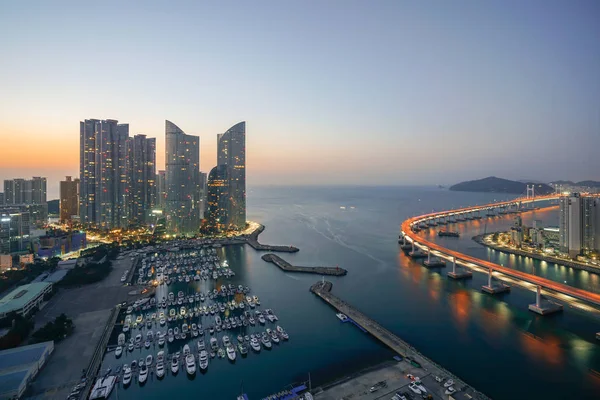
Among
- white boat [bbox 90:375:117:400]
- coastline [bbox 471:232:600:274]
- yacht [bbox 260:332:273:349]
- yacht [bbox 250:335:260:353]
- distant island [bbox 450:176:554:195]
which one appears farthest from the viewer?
distant island [bbox 450:176:554:195]

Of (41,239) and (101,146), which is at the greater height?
(101,146)

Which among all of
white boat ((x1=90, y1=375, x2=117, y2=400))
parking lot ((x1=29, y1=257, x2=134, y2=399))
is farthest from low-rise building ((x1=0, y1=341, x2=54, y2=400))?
white boat ((x1=90, y1=375, x2=117, y2=400))

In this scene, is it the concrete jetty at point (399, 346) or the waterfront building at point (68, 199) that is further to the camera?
the waterfront building at point (68, 199)

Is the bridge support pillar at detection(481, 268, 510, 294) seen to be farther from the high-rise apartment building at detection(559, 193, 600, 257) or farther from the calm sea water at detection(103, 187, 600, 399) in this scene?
the high-rise apartment building at detection(559, 193, 600, 257)

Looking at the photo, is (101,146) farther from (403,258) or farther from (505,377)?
(505,377)

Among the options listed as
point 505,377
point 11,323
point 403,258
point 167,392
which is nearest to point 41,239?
point 11,323

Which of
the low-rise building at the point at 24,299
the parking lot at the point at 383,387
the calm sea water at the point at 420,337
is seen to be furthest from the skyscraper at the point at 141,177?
the parking lot at the point at 383,387

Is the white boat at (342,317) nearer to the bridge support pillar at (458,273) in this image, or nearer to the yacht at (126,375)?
the yacht at (126,375)
